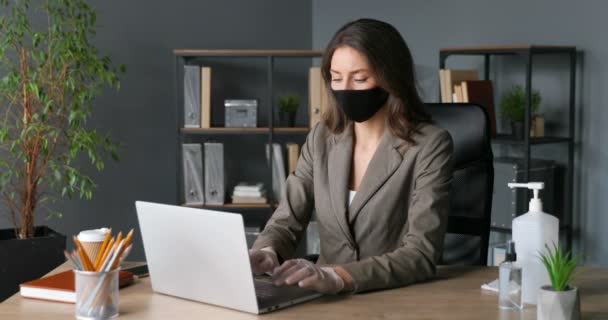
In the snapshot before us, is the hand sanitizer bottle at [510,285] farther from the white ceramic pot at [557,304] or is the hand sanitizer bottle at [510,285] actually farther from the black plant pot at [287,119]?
the black plant pot at [287,119]

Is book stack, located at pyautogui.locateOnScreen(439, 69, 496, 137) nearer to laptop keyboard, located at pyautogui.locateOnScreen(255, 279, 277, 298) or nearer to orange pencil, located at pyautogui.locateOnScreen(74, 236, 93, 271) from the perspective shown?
laptop keyboard, located at pyautogui.locateOnScreen(255, 279, 277, 298)

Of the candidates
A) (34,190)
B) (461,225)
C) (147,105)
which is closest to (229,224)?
(461,225)

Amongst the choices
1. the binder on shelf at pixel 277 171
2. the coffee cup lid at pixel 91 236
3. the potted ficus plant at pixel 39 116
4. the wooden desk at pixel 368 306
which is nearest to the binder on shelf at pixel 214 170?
the binder on shelf at pixel 277 171

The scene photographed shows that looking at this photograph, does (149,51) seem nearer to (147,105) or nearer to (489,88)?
(147,105)

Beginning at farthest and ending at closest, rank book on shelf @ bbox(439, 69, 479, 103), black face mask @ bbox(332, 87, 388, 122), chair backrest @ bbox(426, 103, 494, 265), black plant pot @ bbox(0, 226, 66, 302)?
book on shelf @ bbox(439, 69, 479, 103)
black plant pot @ bbox(0, 226, 66, 302)
chair backrest @ bbox(426, 103, 494, 265)
black face mask @ bbox(332, 87, 388, 122)

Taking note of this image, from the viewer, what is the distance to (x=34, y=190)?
12.2 feet

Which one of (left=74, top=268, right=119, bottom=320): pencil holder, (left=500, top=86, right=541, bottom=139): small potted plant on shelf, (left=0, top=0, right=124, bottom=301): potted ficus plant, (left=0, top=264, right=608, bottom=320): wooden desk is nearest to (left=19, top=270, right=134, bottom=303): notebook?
(left=0, top=264, right=608, bottom=320): wooden desk

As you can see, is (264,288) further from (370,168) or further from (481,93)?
(481,93)

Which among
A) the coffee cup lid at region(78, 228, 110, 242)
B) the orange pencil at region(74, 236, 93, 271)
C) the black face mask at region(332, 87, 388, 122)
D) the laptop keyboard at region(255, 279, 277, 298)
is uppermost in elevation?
the black face mask at region(332, 87, 388, 122)

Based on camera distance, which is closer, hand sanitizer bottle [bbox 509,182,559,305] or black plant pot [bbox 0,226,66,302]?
hand sanitizer bottle [bbox 509,182,559,305]

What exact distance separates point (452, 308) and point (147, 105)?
3.05 meters

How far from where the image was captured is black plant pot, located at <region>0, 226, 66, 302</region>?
11.7 feet

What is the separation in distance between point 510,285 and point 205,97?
2.81 metres

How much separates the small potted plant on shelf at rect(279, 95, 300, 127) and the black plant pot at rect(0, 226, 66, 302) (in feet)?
4.34
